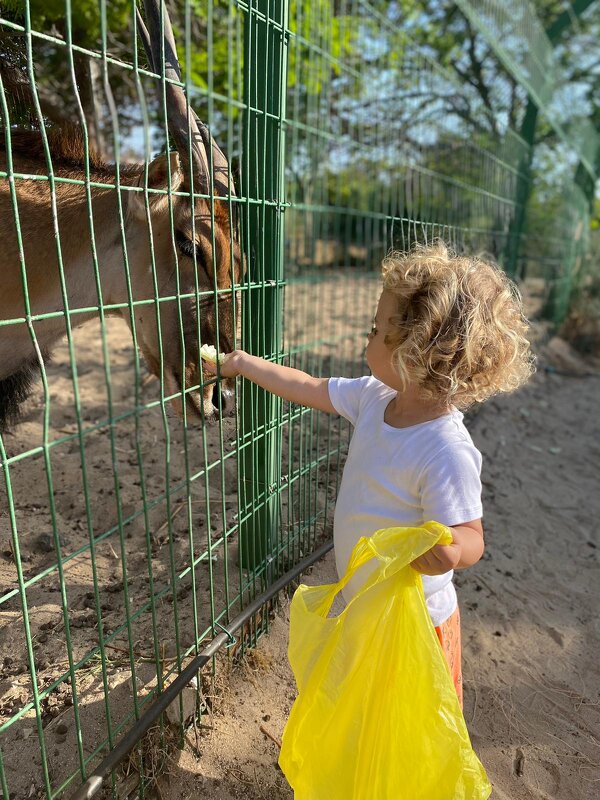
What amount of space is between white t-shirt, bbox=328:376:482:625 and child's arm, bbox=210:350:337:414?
0.05 metres

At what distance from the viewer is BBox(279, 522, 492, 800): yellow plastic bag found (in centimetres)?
139

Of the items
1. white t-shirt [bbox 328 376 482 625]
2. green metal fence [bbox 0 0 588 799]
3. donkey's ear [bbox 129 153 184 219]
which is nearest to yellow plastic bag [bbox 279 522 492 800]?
white t-shirt [bbox 328 376 482 625]

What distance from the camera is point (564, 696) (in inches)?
100

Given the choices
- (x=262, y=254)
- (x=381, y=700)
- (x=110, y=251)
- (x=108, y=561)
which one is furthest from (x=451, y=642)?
(x=110, y=251)

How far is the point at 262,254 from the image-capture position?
2.13m

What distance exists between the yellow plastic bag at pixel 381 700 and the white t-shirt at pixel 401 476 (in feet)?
0.42

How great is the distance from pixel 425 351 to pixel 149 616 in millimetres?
1621

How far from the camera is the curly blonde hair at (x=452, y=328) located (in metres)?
1.48

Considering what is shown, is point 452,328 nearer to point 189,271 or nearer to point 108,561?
point 189,271

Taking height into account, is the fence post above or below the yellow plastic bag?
above

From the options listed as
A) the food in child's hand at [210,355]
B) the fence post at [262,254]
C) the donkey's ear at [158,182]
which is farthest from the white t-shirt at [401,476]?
the donkey's ear at [158,182]

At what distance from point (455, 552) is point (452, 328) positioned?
1.72ft

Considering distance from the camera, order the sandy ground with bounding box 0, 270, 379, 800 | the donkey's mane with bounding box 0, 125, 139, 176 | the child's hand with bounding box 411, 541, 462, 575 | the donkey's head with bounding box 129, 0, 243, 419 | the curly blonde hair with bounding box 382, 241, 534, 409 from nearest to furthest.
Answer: the child's hand with bounding box 411, 541, 462, 575
the curly blonde hair with bounding box 382, 241, 534, 409
the sandy ground with bounding box 0, 270, 379, 800
the donkey's head with bounding box 129, 0, 243, 419
the donkey's mane with bounding box 0, 125, 139, 176

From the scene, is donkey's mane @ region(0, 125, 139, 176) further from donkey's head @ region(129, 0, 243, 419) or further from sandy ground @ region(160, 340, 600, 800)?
sandy ground @ region(160, 340, 600, 800)
